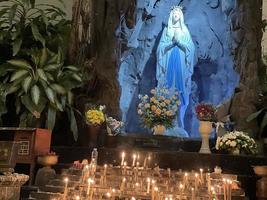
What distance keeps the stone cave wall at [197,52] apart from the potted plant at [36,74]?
58 cm

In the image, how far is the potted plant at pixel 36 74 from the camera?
264 inches

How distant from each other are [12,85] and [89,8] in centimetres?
205

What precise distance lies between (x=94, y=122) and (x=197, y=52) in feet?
13.3

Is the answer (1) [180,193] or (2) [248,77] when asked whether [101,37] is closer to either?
(2) [248,77]

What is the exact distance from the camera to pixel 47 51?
7082 mm

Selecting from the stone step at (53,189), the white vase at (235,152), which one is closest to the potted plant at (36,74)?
the stone step at (53,189)

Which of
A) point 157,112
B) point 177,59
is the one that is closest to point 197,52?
point 177,59

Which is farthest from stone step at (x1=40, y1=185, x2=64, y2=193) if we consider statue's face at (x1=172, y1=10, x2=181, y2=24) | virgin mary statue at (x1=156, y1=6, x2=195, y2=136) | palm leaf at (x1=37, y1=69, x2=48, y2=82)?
statue's face at (x1=172, y1=10, x2=181, y2=24)

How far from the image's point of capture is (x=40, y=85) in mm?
6750

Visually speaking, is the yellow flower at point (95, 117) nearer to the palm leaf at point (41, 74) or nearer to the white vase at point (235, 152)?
the palm leaf at point (41, 74)

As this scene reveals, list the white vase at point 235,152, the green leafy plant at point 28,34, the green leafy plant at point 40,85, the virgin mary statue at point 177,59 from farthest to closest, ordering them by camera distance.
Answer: the virgin mary statue at point 177,59 → the green leafy plant at point 28,34 → the green leafy plant at point 40,85 → the white vase at point 235,152

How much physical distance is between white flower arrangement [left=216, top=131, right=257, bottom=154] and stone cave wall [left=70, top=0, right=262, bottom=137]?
0.79 m

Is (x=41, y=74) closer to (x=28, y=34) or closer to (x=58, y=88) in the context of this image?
(x=58, y=88)

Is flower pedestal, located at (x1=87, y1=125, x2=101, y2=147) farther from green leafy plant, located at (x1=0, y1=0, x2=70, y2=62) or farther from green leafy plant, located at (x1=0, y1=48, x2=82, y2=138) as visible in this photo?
green leafy plant, located at (x1=0, y1=0, x2=70, y2=62)
